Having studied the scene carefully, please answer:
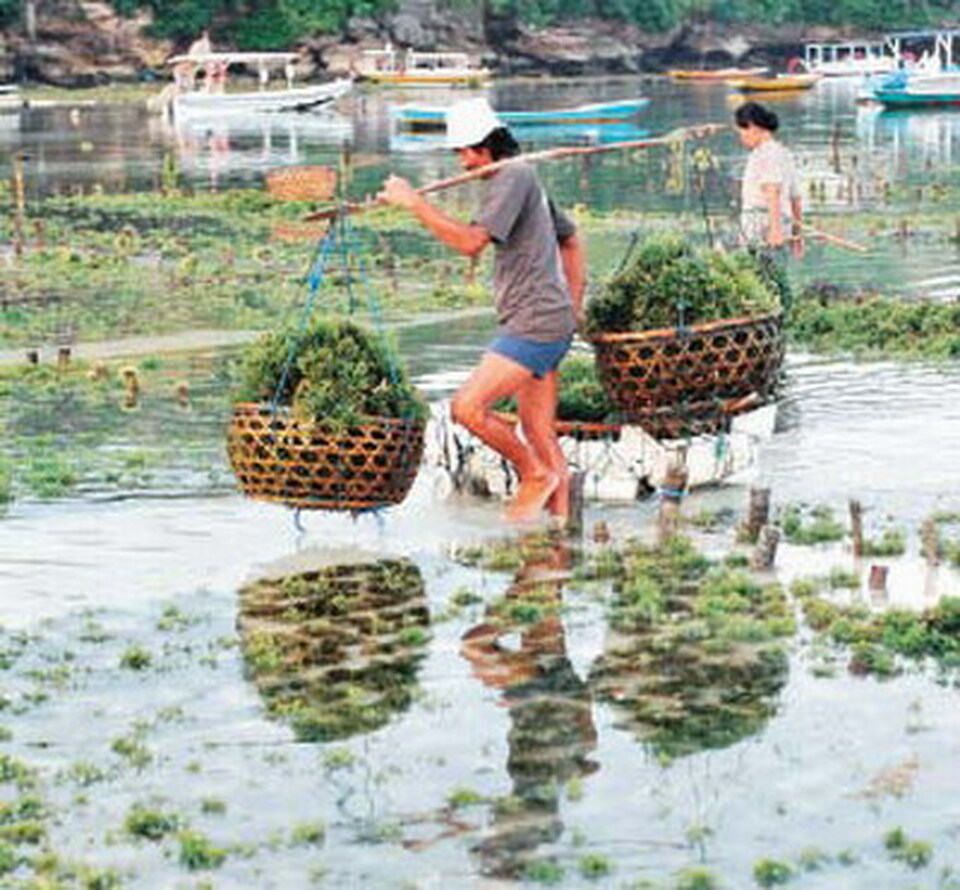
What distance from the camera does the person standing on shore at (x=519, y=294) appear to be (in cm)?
1130

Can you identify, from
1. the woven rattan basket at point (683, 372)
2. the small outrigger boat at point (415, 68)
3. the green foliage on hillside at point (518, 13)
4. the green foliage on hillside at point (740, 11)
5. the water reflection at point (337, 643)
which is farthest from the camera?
the green foliage on hillside at point (740, 11)

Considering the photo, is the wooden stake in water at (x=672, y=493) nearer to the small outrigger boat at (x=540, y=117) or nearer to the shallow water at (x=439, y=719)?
the shallow water at (x=439, y=719)

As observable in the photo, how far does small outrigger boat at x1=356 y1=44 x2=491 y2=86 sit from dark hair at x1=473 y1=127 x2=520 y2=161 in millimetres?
Result: 74350

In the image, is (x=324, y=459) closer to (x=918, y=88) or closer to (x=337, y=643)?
(x=337, y=643)

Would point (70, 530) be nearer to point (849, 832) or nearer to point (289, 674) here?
point (289, 674)

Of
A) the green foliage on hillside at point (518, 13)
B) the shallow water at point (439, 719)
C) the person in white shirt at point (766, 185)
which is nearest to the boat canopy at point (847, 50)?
the green foliage on hillside at point (518, 13)

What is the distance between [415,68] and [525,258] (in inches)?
3188

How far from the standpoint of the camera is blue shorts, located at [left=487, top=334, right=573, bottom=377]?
38.2ft

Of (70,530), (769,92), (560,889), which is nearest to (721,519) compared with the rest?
(70,530)

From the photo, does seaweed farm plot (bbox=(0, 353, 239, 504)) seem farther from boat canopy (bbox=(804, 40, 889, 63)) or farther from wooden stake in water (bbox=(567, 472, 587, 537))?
boat canopy (bbox=(804, 40, 889, 63))

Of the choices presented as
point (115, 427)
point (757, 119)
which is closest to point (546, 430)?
point (115, 427)

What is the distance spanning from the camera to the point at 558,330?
1166 centimetres

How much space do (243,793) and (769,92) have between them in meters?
74.3

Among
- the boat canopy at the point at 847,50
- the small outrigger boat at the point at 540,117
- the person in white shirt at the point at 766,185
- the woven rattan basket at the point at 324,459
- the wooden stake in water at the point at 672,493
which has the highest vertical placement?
the person in white shirt at the point at 766,185
